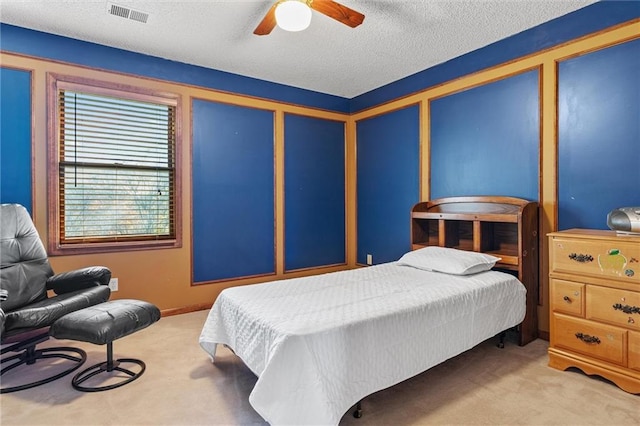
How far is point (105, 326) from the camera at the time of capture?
1.95 metres

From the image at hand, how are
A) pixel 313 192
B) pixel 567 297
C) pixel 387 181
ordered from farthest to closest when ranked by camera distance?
1. pixel 313 192
2. pixel 387 181
3. pixel 567 297

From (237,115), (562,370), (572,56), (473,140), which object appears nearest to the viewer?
(562,370)

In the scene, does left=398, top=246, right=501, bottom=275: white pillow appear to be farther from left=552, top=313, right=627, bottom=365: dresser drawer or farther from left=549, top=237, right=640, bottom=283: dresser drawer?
left=552, top=313, right=627, bottom=365: dresser drawer

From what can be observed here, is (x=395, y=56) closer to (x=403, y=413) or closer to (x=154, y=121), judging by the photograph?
(x=154, y=121)

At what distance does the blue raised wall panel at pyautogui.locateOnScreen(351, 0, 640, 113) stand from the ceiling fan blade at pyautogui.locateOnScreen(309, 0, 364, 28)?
5.20 feet

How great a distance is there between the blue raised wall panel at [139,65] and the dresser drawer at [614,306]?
11.4 feet

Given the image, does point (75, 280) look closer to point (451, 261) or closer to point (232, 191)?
point (232, 191)

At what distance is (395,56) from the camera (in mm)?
3367

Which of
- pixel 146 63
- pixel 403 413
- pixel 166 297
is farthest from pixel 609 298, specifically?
pixel 146 63

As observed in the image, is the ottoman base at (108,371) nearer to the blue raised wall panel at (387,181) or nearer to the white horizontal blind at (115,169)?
the white horizontal blind at (115,169)

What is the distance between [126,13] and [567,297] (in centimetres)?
375

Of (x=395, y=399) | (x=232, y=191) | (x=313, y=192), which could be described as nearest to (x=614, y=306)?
(x=395, y=399)

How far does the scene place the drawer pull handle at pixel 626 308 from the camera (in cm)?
196

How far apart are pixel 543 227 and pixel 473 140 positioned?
3.37 feet
